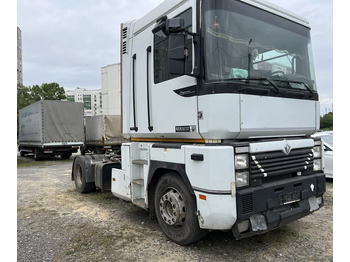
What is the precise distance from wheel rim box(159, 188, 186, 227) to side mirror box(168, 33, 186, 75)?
1.66 m

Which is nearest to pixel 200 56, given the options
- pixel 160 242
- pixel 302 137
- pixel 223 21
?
pixel 223 21

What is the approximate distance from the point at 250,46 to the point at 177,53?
0.98 m

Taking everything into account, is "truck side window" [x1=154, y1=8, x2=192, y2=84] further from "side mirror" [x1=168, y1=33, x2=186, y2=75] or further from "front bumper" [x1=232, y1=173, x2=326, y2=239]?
"front bumper" [x1=232, y1=173, x2=326, y2=239]

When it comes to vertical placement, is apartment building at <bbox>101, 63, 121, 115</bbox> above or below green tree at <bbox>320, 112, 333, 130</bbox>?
above

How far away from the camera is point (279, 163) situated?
3.49 metres

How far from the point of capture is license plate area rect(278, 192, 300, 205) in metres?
3.43

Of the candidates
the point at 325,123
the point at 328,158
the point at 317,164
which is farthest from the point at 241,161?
the point at 325,123

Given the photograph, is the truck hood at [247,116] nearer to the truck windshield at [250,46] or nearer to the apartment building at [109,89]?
the truck windshield at [250,46]

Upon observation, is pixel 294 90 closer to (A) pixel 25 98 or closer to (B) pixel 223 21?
(B) pixel 223 21

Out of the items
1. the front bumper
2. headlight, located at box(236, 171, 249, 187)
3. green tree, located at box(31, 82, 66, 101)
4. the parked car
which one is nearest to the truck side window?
headlight, located at box(236, 171, 249, 187)

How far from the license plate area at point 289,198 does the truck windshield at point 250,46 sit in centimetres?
146

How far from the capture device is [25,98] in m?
35.8

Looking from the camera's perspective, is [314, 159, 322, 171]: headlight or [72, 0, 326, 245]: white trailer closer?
[72, 0, 326, 245]: white trailer

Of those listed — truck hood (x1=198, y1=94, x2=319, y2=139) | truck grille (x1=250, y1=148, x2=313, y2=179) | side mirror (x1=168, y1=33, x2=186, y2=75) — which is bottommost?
truck grille (x1=250, y1=148, x2=313, y2=179)
